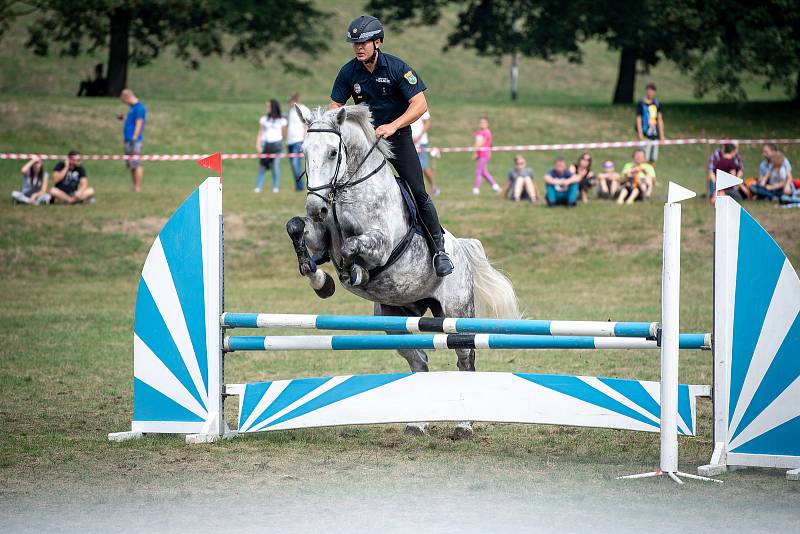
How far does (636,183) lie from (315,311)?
873 centimetres

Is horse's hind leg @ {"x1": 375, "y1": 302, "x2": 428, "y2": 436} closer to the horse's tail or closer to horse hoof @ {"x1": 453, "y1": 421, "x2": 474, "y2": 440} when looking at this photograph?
horse hoof @ {"x1": 453, "y1": 421, "x2": 474, "y2": 440}

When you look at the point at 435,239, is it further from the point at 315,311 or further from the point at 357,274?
the point at 315,311

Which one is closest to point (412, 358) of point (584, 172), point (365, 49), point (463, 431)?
point (463, 431)

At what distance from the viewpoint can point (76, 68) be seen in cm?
4844

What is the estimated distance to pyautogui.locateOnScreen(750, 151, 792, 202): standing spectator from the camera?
62.2 ft

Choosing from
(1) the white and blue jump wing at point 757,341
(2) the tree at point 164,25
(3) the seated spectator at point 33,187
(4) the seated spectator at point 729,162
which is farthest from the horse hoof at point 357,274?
(2) the tree at point 164,25

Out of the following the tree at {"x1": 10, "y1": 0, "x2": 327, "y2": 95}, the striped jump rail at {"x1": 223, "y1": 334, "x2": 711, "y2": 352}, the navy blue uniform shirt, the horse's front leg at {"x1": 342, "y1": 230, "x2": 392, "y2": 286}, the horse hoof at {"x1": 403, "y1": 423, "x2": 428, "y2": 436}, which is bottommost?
the horse hoof at {"x1": 403, "y1": 423, "x2": 428, "y2": 436}

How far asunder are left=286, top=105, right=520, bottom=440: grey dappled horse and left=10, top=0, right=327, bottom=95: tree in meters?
27.7

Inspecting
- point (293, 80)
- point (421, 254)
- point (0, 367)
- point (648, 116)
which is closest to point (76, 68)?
point (293, 80)

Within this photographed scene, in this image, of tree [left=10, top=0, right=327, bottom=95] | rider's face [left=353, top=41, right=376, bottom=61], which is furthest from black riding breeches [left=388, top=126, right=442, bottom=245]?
tree [left=10, top=0, right=327, bottom=95]

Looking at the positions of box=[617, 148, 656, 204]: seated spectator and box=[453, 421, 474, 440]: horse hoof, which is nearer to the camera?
box=[453, 421, 474, 440]: horse hoof

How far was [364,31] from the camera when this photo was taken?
23.4 feet

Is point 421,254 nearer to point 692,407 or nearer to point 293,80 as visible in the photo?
point 692,407

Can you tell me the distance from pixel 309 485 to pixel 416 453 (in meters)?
1.14
